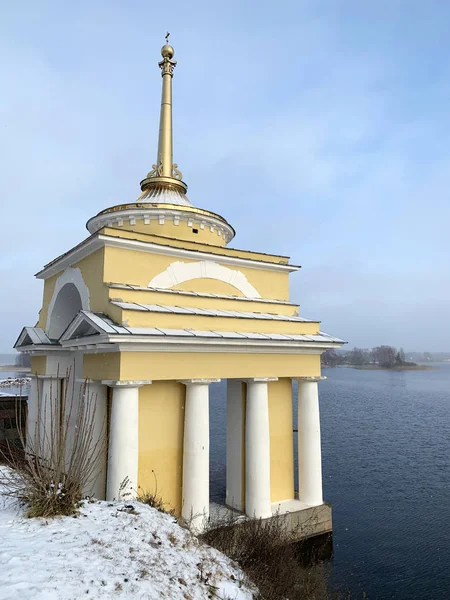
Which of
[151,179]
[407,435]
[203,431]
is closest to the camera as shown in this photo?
[203,431]

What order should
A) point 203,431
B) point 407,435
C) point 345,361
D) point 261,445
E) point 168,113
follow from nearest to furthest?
point 203,431, point 261,445, point 168,113, point 407,435, point 345,361

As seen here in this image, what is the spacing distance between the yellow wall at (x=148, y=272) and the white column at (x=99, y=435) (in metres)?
2.22

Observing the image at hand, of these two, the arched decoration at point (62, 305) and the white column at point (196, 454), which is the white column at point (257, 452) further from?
the arched decoration at point (62, 305)

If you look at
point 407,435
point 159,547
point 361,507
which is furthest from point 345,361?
point 159,547

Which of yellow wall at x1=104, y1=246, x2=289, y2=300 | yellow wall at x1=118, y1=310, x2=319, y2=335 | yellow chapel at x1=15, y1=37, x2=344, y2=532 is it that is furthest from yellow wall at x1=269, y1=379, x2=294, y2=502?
yellow wall at x1=104, y1=246, x2=289, y2=300

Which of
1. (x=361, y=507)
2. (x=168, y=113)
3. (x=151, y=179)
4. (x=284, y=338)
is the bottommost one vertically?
(x=361, y=507)

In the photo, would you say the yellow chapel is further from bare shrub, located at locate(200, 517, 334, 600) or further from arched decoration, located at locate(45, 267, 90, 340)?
bare shrub, located at locate(200, 517, 334, 600)

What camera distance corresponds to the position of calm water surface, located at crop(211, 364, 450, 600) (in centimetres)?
957

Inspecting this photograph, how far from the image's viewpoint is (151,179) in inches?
513

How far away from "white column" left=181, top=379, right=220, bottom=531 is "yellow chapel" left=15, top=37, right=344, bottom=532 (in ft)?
0.07

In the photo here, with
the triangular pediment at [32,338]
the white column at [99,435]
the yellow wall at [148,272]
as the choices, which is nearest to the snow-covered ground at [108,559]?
the white column at [99,435]

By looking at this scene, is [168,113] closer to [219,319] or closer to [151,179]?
[151,179]

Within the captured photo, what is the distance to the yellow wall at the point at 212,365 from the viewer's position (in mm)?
7980

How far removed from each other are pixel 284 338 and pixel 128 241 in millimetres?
4069
